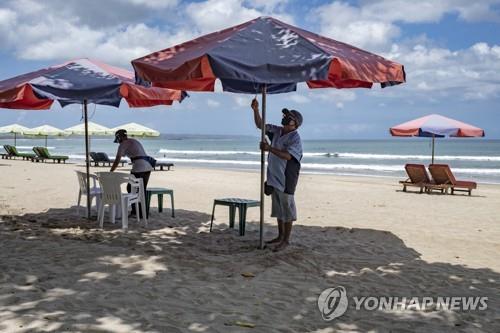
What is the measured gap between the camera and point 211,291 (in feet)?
14.8

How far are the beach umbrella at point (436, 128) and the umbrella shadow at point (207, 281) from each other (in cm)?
716

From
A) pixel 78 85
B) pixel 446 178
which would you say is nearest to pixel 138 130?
pixel 446 178

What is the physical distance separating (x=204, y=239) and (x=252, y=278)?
6.65 ft

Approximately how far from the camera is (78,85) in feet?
21.7

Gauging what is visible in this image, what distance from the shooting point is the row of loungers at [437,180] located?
14.0 m

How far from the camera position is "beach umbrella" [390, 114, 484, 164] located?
44.4ft

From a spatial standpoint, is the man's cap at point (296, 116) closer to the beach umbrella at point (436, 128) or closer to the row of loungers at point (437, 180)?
the beach umbrella at point (436, 128)

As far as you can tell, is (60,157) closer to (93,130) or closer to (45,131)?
(45,131)

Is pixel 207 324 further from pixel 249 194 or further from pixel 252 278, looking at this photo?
pixel 249 194

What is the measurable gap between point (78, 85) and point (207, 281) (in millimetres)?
3260

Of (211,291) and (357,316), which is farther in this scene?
(211,291)

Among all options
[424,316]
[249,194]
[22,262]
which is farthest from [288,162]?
[249,194]

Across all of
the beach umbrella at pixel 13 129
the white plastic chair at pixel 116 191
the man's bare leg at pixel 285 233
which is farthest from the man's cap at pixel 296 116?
the beach umbrella at pixel 13 129

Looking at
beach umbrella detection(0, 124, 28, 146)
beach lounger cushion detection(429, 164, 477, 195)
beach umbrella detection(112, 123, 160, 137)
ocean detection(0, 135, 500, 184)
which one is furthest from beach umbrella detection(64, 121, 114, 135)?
beach lounger cushion detection(429, 164, 477, 195)
